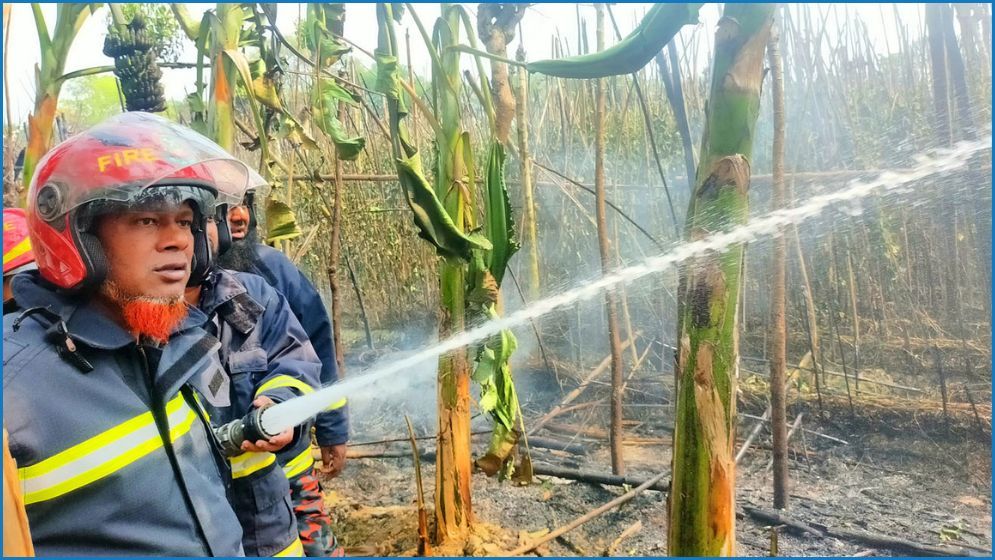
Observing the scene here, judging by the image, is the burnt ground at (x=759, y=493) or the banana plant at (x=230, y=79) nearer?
the banana plant at (x=230, y=79)

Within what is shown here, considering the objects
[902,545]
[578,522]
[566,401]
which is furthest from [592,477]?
[902,545]

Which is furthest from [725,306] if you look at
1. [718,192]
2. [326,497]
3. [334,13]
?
[326,497]

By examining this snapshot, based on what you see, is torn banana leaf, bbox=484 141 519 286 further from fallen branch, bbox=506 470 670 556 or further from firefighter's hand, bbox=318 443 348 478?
fallen branch, bbox=506 470 670 556

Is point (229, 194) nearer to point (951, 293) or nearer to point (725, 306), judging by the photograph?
point (725, 306)

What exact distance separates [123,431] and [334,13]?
5.91ft

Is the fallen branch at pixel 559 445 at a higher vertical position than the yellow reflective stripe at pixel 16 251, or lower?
lower

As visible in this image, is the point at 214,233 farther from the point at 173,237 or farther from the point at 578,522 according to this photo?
the point at 578,522

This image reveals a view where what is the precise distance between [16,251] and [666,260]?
203cm

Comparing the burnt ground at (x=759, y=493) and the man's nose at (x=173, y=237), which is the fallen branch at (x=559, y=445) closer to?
the burnt ground at (x=759, y=493)

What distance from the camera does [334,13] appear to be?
2275 mm

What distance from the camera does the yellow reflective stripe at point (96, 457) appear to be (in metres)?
1.01

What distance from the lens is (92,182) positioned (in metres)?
1.11

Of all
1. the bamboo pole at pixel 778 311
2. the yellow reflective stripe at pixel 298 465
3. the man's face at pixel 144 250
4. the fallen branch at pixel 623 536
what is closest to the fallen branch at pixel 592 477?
the fallen branch at pixel 623 536

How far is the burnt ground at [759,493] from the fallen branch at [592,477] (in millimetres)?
49
